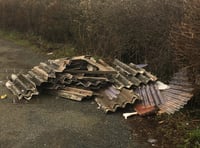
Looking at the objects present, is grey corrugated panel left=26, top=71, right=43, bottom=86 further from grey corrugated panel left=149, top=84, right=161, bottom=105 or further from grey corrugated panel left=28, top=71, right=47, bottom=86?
grey corrugated panel left=149, top=84, right=161, bottom=105

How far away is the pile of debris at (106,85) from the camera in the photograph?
7883mm

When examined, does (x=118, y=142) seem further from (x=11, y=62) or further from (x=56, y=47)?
(x=56, y=47)

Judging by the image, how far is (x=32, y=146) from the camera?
21.1ft

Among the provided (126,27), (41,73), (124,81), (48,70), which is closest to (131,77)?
(124,81)

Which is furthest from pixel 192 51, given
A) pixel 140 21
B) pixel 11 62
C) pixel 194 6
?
pixel 11 62

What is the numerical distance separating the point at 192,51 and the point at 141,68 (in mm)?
2312

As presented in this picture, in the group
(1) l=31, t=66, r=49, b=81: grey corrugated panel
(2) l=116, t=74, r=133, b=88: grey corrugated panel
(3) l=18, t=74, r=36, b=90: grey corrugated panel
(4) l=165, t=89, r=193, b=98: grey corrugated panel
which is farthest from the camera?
(1) l=31, t=66, r=49, b=81: grey corrugated panel

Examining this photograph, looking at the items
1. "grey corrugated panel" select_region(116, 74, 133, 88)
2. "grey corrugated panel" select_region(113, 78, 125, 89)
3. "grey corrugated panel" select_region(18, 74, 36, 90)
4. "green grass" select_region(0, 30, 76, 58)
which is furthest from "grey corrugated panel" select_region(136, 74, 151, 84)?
"green grass" select_region(0, 30, 76, 58)

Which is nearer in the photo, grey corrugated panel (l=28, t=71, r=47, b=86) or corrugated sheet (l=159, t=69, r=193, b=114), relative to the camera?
corrugated sheet (l=159, t=69, r=193, b=114)

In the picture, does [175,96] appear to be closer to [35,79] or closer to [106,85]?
[106,85]

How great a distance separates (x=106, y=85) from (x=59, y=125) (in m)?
1.90

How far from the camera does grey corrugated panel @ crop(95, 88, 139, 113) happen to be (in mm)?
7871

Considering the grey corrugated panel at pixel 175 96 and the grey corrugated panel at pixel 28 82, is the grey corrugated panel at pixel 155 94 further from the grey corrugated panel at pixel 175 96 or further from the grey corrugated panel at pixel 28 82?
the grey corrugated panel at pixel 28 82

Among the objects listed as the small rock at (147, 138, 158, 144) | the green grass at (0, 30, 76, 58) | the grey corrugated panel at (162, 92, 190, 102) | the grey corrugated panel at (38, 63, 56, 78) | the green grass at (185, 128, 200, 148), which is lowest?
the small rock at (147, 138, 158, 144)
